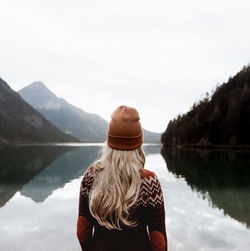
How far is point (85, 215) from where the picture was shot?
2.02m

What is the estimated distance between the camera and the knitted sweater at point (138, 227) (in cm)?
184

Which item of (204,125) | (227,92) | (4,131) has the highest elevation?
(227,92)

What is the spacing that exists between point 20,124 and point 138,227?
582 ft

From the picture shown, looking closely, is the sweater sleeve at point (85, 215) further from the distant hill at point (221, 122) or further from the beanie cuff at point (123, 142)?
the distant hill at point (221, 122)

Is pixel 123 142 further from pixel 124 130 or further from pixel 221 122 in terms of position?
pixel 221 122

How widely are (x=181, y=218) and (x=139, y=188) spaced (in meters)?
5.41

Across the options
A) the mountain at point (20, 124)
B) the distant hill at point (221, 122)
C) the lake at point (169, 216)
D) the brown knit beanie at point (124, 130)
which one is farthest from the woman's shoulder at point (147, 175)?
the mountain at point (20, 124)

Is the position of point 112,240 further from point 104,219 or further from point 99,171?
point 99,171

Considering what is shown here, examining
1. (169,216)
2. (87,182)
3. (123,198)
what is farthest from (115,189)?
(169,216)

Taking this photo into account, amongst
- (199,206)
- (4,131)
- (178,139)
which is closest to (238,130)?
(178,139)

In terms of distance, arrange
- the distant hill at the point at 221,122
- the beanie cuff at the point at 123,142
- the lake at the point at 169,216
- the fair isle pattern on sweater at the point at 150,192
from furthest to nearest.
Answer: the distant hill at the point at 221,122 < the lake at the point at 169,216 < the beanie cuff at the point at 123,142 < the fair isle pattern on sweater at the point at 150,192

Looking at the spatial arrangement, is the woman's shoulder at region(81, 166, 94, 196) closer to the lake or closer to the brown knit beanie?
the brown knit beanie

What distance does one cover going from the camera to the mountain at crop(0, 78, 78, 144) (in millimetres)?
143337

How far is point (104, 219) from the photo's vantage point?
1.92 m
